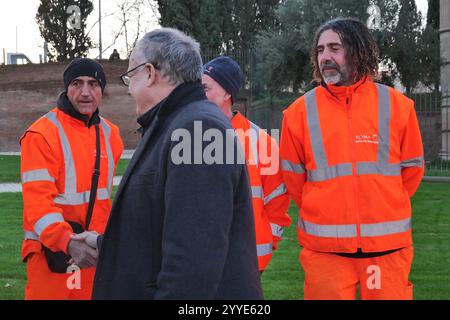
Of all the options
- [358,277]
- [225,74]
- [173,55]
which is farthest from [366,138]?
[173,55]

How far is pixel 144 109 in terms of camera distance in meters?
2.87

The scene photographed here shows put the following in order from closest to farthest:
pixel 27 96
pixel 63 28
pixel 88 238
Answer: pixel 88 238
pixel 27 96
pixel 63 28

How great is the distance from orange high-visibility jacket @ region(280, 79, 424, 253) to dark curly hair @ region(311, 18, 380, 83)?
0.30 ft

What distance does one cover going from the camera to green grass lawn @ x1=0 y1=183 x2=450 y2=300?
22.9 feet

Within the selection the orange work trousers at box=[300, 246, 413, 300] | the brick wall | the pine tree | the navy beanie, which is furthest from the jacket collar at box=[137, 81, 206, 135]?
the pine tree

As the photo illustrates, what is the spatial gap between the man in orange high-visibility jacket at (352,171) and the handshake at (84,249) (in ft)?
3.74

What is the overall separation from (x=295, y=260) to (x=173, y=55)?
608 cm

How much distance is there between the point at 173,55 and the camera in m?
2.78

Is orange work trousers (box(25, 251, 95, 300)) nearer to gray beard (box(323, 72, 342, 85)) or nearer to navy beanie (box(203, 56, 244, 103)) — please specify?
navy beanie (box(203, 56, 244, 103))

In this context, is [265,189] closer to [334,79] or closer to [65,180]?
[334,79]

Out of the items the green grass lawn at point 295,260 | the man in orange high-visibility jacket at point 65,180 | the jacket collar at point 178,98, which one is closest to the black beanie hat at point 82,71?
the man in orange high-visibility jacket at point 65,180
